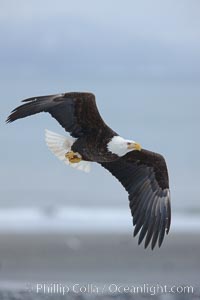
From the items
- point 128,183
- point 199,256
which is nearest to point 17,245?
point 199,256

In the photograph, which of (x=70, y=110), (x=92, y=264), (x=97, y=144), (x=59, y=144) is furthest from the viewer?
(x=92, y=264)

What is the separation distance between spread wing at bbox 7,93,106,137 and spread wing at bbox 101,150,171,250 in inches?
23.9

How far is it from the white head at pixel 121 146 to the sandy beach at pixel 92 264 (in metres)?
1.68

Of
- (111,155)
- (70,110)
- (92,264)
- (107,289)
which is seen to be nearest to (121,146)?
(111,155)

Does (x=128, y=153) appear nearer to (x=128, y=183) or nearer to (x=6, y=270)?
(x=128, y=183)

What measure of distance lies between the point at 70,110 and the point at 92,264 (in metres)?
5.57

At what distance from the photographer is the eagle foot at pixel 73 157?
43.8 feet

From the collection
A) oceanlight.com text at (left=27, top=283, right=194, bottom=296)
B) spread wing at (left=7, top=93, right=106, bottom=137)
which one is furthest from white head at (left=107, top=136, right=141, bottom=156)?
oceanlight.com text at (left=27, top=283, right=194, bottom=296)

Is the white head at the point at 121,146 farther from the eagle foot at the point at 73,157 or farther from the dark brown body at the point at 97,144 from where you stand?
the eagle foot at the point at 73,157

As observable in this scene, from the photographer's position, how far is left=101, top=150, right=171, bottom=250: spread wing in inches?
532

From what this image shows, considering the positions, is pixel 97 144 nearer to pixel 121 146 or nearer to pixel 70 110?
pixel 121 146

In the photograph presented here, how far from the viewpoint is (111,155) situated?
13.2 m

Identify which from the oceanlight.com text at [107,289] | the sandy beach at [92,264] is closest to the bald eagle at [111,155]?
the sandy beach at [92,264]

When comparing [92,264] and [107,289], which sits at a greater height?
[92,264]
